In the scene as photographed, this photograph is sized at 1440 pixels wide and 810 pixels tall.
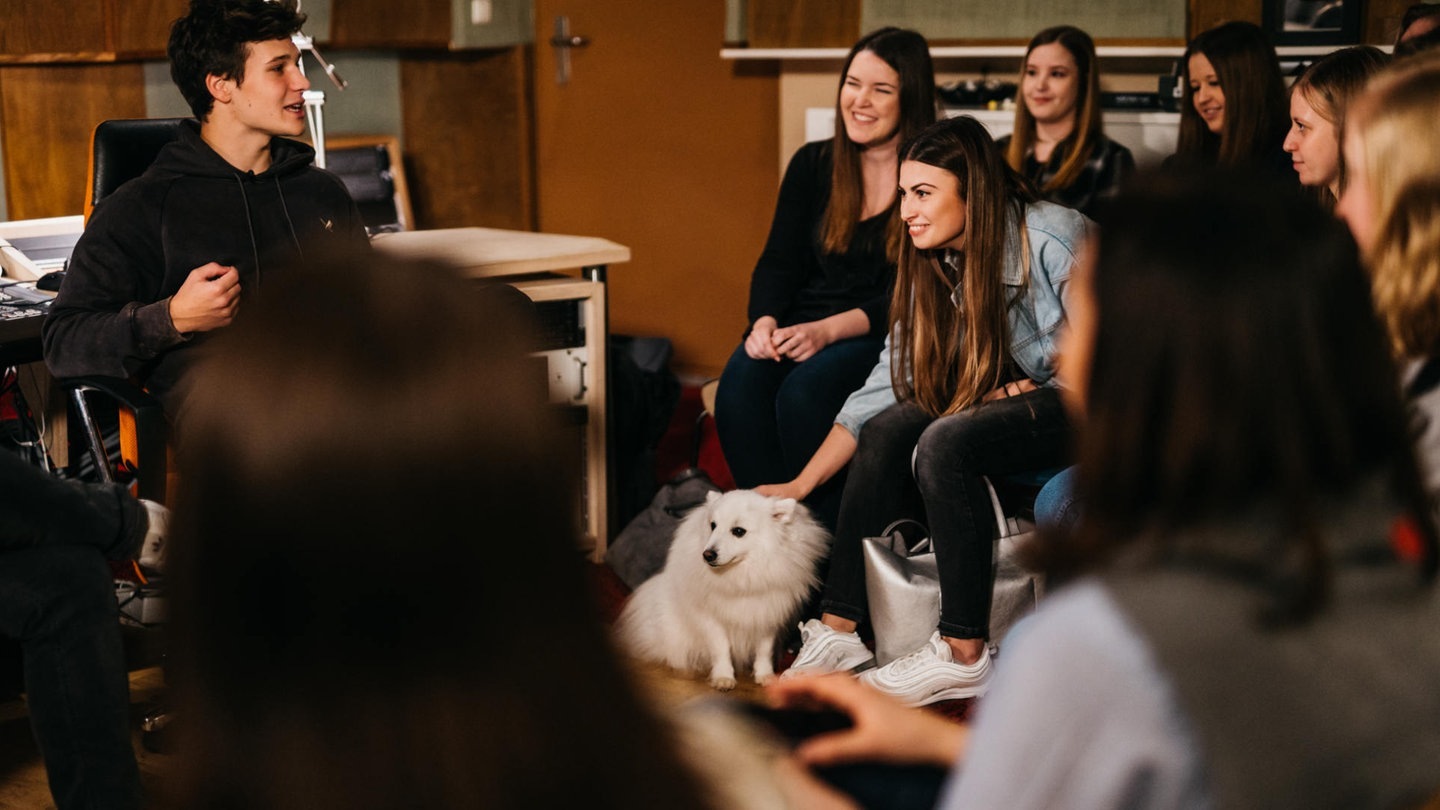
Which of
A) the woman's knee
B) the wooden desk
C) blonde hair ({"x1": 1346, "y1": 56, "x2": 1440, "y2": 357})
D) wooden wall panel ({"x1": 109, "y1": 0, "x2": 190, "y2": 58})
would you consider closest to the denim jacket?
the woman's knee

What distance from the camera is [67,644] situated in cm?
186

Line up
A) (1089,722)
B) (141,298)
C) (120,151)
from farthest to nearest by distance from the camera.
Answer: (120,151) < (141,298) < (1089,722)

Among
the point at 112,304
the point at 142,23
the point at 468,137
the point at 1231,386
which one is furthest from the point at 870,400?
the point at 468,137

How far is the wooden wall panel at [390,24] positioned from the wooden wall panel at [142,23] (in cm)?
61

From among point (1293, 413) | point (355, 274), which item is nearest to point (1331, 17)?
point (1293, 413)

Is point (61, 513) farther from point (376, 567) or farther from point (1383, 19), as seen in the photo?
point (1383, 19)

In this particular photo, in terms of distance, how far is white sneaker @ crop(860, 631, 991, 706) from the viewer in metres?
2.50

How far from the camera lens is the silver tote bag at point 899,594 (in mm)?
2566

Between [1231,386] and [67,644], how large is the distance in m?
1.63

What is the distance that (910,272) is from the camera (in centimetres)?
267

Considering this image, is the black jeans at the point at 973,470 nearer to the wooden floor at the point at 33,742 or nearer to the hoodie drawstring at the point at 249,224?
the wooden floor at the point at 33,742

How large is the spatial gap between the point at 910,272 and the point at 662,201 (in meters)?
2.44

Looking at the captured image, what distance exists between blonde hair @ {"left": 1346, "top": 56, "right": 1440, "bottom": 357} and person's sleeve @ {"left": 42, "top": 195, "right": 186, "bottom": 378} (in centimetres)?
186

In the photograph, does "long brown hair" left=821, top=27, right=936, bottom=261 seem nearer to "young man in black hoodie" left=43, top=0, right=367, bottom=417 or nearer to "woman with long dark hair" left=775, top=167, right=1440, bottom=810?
"young man in black hoodie" left=43, top=0, right=367, bottom=417
